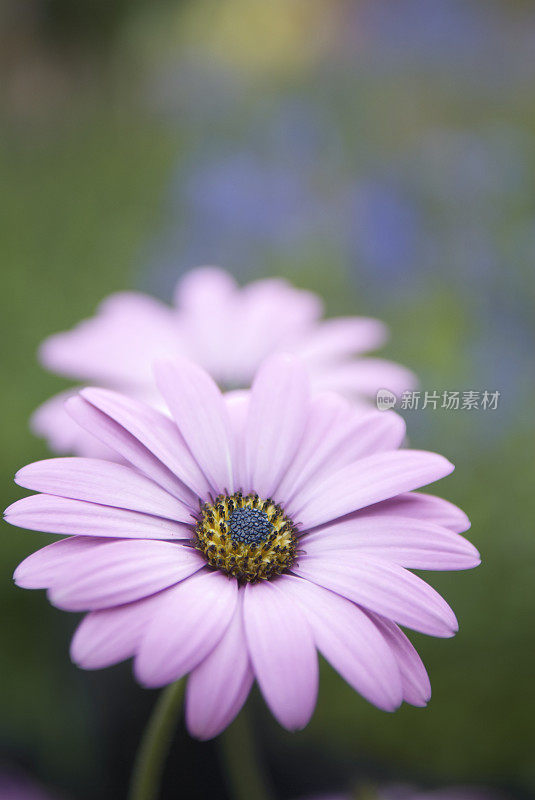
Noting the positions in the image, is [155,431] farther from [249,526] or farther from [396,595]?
[396,595]

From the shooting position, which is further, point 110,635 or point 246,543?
point 246,543

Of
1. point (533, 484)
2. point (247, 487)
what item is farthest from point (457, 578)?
point (247, 487)

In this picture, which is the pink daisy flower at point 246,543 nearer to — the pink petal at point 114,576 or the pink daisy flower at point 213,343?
the pink petal at point 114,576

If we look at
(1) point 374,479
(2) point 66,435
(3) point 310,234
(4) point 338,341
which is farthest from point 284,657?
(3) point 310,234

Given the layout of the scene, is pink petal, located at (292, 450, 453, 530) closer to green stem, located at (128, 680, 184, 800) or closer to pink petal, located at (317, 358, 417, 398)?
green stem, located at (128, 680, 184, 800)

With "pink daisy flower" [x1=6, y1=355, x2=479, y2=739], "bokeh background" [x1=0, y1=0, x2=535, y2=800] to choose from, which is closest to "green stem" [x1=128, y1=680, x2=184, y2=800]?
"pink daisy flower" [x1=6, y1=355, x2=479, y2=739]

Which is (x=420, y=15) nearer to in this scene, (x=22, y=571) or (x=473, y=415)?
(x=473, y=415)
